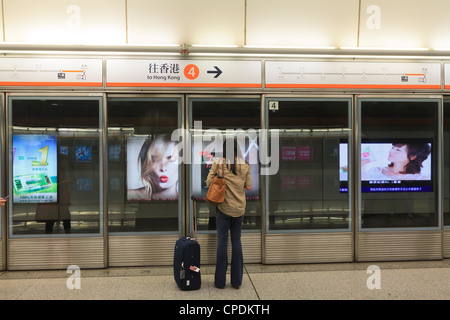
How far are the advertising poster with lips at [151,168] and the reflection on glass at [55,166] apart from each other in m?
0.51

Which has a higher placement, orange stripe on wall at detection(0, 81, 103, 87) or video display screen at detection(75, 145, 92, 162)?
orange stripe on wall at detection(0, 81, 103, 87)

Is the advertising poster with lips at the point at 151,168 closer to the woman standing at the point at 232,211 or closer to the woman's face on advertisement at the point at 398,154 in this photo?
the woman standing at the point at 232,211

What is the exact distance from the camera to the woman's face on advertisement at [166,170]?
552 centimetres

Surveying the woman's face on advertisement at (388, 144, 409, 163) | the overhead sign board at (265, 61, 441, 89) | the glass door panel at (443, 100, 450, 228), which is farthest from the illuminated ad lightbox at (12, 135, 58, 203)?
the glass door panel at (443, 100, 450, 228)

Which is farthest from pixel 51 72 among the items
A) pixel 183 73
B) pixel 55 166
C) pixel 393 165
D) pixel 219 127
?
pixel 393 165

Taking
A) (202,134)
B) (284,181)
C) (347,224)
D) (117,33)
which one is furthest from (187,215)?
(117,33)

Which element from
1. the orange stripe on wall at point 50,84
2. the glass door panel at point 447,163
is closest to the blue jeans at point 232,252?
the orange stripe on wall at point 50,84

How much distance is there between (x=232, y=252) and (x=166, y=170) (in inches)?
69.4

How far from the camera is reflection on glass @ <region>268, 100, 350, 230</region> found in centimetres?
561

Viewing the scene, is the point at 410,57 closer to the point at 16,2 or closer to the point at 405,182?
the point at 405,182

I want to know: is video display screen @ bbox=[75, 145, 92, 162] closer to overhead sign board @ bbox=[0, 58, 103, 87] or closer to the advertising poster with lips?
the advertising poster with lips

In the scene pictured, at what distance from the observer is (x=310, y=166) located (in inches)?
230

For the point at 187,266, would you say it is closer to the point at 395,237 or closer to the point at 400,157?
the point at 395,237

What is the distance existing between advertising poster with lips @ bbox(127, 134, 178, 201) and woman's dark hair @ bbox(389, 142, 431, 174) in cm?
354
